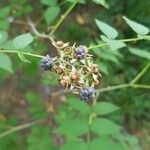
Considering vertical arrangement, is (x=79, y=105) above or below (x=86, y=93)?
below

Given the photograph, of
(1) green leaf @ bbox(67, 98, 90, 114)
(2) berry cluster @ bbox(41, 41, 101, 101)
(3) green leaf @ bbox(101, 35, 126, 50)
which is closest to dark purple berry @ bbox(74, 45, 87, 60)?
(2) berry cluster @ bbox(41, 41, 101, 101)

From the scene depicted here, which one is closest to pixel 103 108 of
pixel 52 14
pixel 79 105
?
pixel 79 105

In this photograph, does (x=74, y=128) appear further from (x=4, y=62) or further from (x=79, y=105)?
(x=4, y=62)

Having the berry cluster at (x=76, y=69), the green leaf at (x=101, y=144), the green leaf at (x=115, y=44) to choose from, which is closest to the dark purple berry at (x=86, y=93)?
the berry cluster at (x=76, y=69)

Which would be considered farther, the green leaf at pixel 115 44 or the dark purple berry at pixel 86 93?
the green leaf at pixel 115 44

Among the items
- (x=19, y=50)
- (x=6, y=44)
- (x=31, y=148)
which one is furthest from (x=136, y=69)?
(x=19, y=50)

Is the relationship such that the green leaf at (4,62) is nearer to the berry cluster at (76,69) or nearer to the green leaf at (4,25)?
the berry cluster at (76,69)
